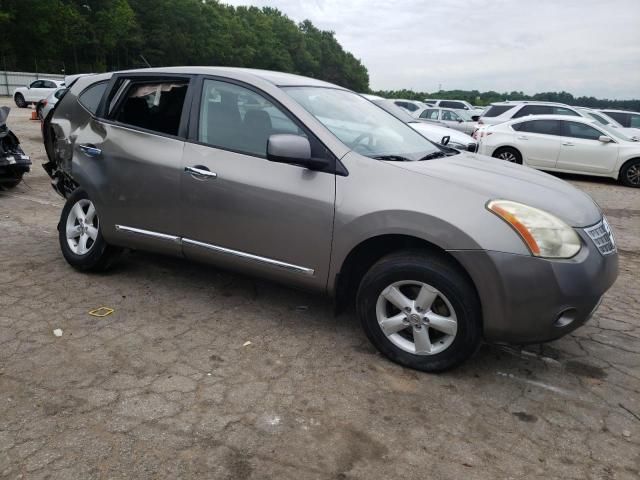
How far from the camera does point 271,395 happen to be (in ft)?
9.52

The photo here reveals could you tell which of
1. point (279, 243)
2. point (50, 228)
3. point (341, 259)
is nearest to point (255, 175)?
point (279, 243)

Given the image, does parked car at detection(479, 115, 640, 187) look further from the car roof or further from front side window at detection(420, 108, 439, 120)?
the car roof

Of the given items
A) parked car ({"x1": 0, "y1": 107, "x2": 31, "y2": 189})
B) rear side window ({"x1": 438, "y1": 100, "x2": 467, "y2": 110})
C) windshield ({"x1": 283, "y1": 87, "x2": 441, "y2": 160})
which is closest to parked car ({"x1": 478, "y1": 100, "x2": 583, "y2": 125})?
rear side window ({"x1": 438, "y1": 100, "x2": 467, "y2": 110})

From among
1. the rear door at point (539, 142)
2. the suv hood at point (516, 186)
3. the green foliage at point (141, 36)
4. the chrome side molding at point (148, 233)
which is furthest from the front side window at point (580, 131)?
the green foliage at point (141, 36)

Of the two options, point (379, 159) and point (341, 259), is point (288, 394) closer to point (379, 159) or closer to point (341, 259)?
point (341, 259)

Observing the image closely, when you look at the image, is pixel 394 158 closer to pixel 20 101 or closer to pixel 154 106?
pixel 154 106

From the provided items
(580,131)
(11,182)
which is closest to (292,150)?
(11,182)

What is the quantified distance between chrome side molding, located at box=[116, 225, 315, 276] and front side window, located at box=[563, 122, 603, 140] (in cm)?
1071

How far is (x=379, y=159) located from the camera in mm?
3379

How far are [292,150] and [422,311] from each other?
122 centimetres

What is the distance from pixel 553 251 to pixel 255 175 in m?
1.85

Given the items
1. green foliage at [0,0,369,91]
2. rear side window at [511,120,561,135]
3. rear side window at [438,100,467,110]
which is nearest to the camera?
rear side window at [511,120,561,135]

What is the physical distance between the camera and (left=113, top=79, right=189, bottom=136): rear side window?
397 cm

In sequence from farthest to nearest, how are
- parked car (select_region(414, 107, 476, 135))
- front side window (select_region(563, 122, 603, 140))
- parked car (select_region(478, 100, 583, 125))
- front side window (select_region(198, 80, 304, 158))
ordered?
parked car (select_region(414, 107, 476, 135)) → parked car (select_region(478, 100, 583, 125)) → front side window (select_region(563, 122, 603, 140)) → front side window (select_region(198, 80, 304, 158))
